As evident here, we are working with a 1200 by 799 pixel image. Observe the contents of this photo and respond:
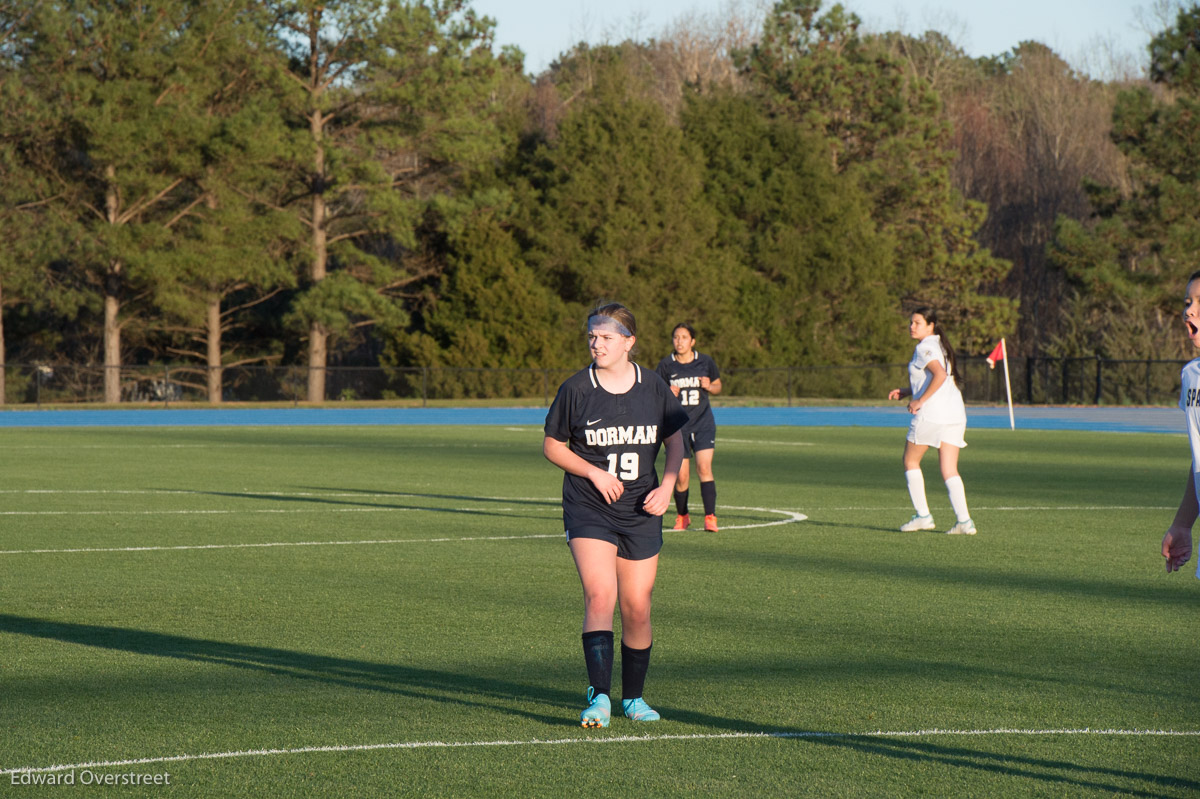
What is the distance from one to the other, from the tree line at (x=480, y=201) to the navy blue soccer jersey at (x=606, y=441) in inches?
1680

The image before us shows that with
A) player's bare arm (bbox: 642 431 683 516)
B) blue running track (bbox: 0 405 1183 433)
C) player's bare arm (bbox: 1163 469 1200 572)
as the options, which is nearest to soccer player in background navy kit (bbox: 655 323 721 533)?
player's bare arm (bbox: 642 431 683 516)

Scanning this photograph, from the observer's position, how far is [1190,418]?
493cm

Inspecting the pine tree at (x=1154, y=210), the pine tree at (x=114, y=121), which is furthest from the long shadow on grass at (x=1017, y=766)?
the pine tree at (x=114, y=121)

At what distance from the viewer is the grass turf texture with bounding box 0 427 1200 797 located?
539cm

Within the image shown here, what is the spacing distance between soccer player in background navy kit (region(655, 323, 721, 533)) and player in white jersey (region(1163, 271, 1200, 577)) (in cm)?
803

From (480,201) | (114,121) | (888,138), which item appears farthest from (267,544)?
(888,138)

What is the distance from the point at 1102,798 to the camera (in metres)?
4.96

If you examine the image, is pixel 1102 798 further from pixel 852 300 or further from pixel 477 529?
pixel 852 300

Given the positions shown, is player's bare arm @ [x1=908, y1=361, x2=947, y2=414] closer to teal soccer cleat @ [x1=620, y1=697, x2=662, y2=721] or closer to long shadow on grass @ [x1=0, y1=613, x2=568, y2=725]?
long shadow on grass @ [x1=0, y1=613, x2=568, y2=725]

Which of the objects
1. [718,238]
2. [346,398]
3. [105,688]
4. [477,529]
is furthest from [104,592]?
[718,238]

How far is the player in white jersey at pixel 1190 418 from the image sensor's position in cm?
462

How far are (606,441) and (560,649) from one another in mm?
2056

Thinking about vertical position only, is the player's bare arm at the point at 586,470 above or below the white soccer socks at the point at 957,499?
above

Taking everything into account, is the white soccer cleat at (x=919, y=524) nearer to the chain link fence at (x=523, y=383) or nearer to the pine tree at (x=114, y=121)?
the chain link fence at (x=523, y=383)
